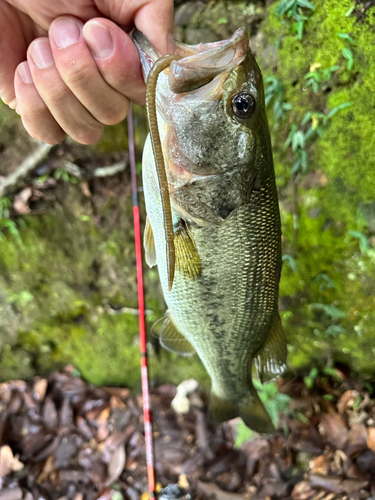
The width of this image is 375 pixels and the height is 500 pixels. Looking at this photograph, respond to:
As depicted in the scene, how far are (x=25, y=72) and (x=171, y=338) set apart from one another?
41.5 inches

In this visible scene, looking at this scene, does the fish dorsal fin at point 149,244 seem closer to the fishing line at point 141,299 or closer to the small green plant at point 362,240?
the fishing line at point 141,299

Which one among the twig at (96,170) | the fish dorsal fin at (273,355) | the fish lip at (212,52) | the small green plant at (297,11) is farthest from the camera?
the twig at (96,170)

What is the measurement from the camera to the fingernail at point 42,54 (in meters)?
0.89

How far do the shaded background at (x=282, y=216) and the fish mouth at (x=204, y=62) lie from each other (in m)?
0.84

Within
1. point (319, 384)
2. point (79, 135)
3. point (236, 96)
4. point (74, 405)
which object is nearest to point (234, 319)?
point (236, 96)

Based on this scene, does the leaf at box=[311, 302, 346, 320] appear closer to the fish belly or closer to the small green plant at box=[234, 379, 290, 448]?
the small green plant at box=[234, 379, 290, 448]

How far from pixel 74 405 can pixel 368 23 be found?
2.72 meters

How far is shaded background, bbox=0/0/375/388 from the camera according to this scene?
141 centimetres

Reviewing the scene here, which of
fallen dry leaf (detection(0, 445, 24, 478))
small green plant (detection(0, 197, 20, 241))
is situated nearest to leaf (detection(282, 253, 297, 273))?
small green plant (detection(0, 197, 20, 241))

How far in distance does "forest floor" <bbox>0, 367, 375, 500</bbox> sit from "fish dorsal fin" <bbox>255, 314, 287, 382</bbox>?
0.90 meters

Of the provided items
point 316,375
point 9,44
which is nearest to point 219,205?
point 9,44

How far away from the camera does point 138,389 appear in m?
2.35

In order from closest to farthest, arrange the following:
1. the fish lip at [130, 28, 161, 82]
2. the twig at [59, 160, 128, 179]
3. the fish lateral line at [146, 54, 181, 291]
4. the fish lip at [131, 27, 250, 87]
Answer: the fish lateral line at [146, 54, 181, 291], the fish lip at [131, 27, 250, 87], the fish lip at [130, 28, 161, 82], the twig at [59, 160, 128, 179]

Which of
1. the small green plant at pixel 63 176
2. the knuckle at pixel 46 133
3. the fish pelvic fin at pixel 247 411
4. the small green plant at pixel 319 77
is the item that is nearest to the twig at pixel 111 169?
the small green plant at pixel 63 176
